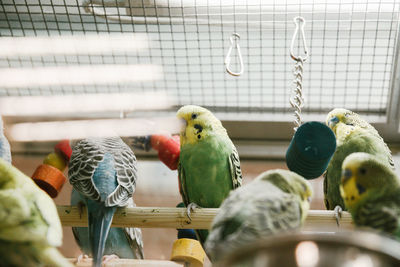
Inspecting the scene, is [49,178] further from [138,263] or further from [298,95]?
[298,95]

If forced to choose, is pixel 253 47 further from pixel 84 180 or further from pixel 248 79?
pixel 84 180

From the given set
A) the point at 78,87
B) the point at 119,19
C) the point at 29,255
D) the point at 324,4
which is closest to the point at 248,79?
the point at 324,4

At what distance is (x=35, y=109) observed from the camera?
2.11 metres

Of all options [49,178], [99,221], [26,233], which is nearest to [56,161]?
[49,178]

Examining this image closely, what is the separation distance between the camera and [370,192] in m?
0.97

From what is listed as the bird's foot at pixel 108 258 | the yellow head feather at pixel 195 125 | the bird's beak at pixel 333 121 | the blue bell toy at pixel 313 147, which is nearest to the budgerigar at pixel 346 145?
the bird's beak at pixel 333 121

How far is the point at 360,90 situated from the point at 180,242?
1.10m

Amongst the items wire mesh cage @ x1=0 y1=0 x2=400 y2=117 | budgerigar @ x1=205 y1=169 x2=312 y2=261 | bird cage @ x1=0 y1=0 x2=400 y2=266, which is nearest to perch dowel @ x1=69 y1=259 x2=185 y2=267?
bird cage @ x1=0 y1=0 x2=400 y2=266

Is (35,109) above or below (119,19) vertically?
below

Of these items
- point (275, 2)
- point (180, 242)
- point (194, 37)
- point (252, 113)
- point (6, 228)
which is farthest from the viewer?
point (252, 113)

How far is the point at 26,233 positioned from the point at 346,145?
0.96 meters

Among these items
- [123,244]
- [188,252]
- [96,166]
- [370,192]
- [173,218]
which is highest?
[370,192]

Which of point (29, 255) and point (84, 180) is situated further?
point (84, 180)

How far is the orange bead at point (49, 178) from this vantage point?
1.42 metres
